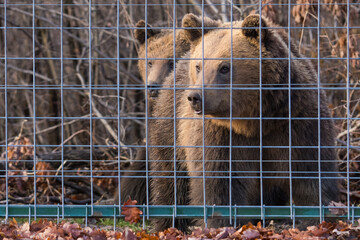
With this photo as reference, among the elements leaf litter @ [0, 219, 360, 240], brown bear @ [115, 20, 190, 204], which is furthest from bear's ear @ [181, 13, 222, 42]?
leaf litter @ [0, 219, 360, 240]

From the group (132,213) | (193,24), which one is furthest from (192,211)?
(193,24)

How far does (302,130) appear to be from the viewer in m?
5.23

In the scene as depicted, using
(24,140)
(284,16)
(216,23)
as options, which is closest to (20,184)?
(24,140)

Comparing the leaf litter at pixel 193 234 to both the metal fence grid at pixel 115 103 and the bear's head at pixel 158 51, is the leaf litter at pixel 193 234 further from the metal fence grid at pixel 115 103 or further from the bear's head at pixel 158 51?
the bear's head at pixel 158 51

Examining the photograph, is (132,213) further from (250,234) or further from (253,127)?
(253,127)

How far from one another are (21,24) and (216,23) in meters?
6.34

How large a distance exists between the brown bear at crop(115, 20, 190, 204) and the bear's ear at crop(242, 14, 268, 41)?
1.34 metres

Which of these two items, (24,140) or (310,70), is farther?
(24,140)

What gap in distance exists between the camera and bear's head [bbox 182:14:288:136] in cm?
495

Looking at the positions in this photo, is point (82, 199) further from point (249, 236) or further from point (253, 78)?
point (249, 236)

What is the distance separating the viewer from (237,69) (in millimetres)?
5164

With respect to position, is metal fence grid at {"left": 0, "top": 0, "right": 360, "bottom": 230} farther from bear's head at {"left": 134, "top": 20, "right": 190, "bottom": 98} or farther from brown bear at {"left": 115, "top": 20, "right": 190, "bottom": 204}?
bear's head at {"left": 134, "top": 20, "right": 190, "bottom": 98}

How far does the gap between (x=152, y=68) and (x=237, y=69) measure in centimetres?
271

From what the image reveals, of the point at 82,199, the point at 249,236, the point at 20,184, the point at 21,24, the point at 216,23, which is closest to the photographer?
the point at 249,236
